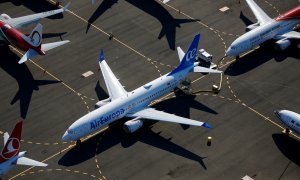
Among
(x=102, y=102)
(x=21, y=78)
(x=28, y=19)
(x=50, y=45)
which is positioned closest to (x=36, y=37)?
(x=50, y=45)

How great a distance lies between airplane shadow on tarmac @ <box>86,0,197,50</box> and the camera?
12244 centimetres

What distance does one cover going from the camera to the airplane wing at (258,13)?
121863 millimetres

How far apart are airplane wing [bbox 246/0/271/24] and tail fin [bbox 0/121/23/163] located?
6407cm

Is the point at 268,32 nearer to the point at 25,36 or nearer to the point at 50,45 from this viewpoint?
the point at 50,45

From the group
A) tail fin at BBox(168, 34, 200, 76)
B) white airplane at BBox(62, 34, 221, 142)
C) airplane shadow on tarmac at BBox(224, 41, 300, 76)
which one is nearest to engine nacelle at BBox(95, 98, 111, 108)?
white airplane at BBox(62, 34, 221, 142)

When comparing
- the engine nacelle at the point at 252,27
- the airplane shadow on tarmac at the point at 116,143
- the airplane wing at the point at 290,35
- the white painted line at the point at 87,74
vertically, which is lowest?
the airplane shadow on tarmac at the point at 116,143

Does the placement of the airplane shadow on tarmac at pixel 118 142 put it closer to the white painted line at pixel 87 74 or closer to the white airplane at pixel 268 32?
the white painted line at pixel 87 74

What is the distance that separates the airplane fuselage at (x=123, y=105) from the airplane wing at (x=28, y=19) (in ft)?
120

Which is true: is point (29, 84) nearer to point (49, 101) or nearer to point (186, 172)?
point (49, 101)

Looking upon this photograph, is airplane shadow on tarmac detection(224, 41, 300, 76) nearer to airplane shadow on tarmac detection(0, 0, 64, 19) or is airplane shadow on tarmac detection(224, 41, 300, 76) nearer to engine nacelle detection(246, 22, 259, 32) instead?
engine nacelle detection(246, 22, 259, 32)

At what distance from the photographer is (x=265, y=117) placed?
99.9 m

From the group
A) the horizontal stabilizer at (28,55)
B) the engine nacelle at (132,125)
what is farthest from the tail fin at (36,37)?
the engine nacelle at (132,125)

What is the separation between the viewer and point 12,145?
265ft

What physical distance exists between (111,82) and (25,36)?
75.2ft
